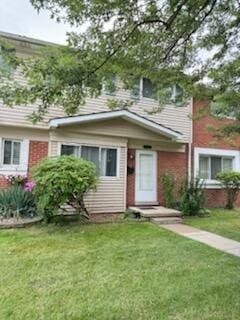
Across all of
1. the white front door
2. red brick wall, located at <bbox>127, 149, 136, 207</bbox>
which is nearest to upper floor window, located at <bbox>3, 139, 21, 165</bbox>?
red brick wall, located at <bbox>127, 149, 136, 207</bbox>

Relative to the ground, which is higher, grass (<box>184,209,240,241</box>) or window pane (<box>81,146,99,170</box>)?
window pane (<box>81,146,99,170</box>)

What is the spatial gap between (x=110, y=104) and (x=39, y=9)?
2.94 m

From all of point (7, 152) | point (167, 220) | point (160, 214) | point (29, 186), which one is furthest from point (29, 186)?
point (167, 220)

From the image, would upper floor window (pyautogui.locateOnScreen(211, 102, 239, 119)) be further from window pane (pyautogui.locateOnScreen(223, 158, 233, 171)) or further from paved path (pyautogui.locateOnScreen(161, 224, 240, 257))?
window pane (pyautogui.locateOnScreen(223, 158, 233, 171))

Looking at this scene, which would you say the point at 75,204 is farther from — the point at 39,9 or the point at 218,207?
the point at 218,207

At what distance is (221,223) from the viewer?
9.88 metres

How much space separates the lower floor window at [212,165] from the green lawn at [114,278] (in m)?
7.16

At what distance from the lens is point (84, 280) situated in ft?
15.3

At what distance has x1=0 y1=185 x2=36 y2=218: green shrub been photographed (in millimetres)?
8922

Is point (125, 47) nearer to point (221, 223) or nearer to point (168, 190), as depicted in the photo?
point (221, 223)

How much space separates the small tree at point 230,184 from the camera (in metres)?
13.1

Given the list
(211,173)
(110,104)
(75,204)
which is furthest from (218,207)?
(110,104)

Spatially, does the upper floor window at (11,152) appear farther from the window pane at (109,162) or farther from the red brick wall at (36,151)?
the window pane at (109,162)

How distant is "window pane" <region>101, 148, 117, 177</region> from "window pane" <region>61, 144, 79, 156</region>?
1.09 m
